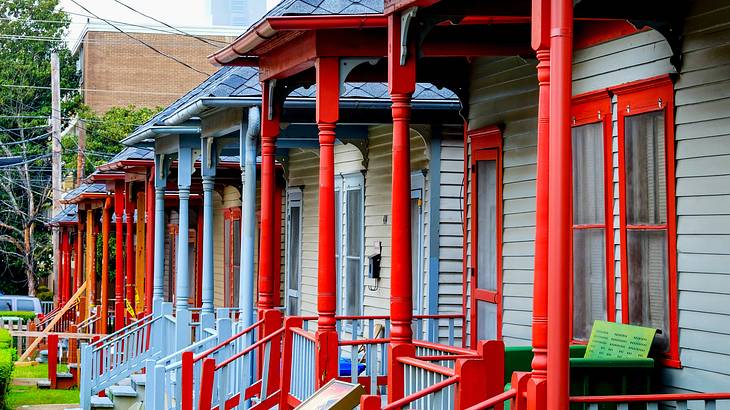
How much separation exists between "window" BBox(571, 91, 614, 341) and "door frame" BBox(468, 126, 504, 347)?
2071 mm

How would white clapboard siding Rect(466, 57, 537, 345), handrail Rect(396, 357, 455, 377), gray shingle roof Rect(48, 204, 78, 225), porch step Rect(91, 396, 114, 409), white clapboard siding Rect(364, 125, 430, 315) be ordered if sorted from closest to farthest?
1. handrail Rect(396, 357, 455, 377)
2. white clapboard siding Rect(466, 57, 537, 345)
3. white clapboard siding Rect(364, 125, 430, 315)
4. porch step Rect(91, 396, 114, 409)
5. gray shingle roof Rect(48, 204, 78, 225)

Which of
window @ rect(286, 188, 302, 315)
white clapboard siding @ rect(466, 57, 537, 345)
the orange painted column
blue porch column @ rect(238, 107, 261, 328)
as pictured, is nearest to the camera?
white clapboard siding @ rect(466, 57, 537, 345)

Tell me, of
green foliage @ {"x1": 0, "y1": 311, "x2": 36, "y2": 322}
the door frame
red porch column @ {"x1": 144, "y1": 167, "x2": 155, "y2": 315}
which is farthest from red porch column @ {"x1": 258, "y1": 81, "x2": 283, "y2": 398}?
green foliage @ {"x1": 0, "y1": 311, "x2": 36, "y2": 322}

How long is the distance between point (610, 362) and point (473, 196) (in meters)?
5.06

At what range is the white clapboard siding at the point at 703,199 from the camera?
9281 millimetres

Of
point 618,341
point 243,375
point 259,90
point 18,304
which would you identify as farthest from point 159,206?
point 18,304

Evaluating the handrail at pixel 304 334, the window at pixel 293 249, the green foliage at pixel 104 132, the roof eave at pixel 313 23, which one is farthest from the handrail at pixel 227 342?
the green foliage at pixel 104 132

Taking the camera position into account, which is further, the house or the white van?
the white van

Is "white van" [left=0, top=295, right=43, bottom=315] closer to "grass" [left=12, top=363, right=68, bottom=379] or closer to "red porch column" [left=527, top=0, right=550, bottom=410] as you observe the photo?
"grass" [left=12, top=363, right=68, bottom=379]

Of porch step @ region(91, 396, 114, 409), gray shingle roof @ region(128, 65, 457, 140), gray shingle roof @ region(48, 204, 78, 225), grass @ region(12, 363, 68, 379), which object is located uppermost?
gray shingle roof @ region(128, 65, 457, 140)

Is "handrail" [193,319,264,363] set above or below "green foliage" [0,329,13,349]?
above

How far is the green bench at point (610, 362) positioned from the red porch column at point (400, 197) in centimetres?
110

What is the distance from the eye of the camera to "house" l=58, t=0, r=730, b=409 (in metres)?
7.54

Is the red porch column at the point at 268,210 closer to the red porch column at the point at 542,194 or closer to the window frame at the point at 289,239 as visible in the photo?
the red porch column at the point at 542,194
